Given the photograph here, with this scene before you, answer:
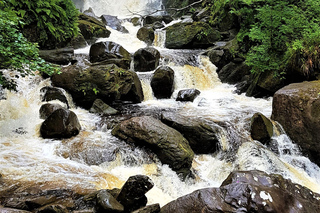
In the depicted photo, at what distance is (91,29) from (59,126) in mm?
11212

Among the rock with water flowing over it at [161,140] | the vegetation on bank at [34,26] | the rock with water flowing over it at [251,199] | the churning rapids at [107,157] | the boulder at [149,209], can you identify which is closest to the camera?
the rock with water flowing over it at [251,199]

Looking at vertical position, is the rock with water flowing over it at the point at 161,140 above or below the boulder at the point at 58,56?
below

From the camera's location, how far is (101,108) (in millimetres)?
7859

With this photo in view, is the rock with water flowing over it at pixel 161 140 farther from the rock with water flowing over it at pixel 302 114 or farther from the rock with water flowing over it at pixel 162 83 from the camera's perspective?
the rock with water flowing over it at pixel 162 83

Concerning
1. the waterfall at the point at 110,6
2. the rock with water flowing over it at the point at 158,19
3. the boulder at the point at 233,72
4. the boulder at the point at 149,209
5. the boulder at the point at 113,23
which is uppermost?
the waterfall at the point at 110,6

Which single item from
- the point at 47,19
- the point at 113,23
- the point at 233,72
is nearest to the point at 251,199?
the point at 47,19

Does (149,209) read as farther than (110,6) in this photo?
No

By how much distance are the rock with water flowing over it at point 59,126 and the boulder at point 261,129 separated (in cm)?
504

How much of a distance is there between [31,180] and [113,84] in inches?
199

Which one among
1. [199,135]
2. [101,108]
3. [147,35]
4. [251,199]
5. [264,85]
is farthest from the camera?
[147,35]

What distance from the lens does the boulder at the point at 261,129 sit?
590 cm

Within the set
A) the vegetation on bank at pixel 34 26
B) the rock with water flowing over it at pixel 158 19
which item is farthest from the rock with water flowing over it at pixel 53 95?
the rock with water flowing over it at pixel 158 19

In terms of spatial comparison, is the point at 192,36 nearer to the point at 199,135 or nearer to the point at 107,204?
the point at 199,135

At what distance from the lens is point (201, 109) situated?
27.7ft
